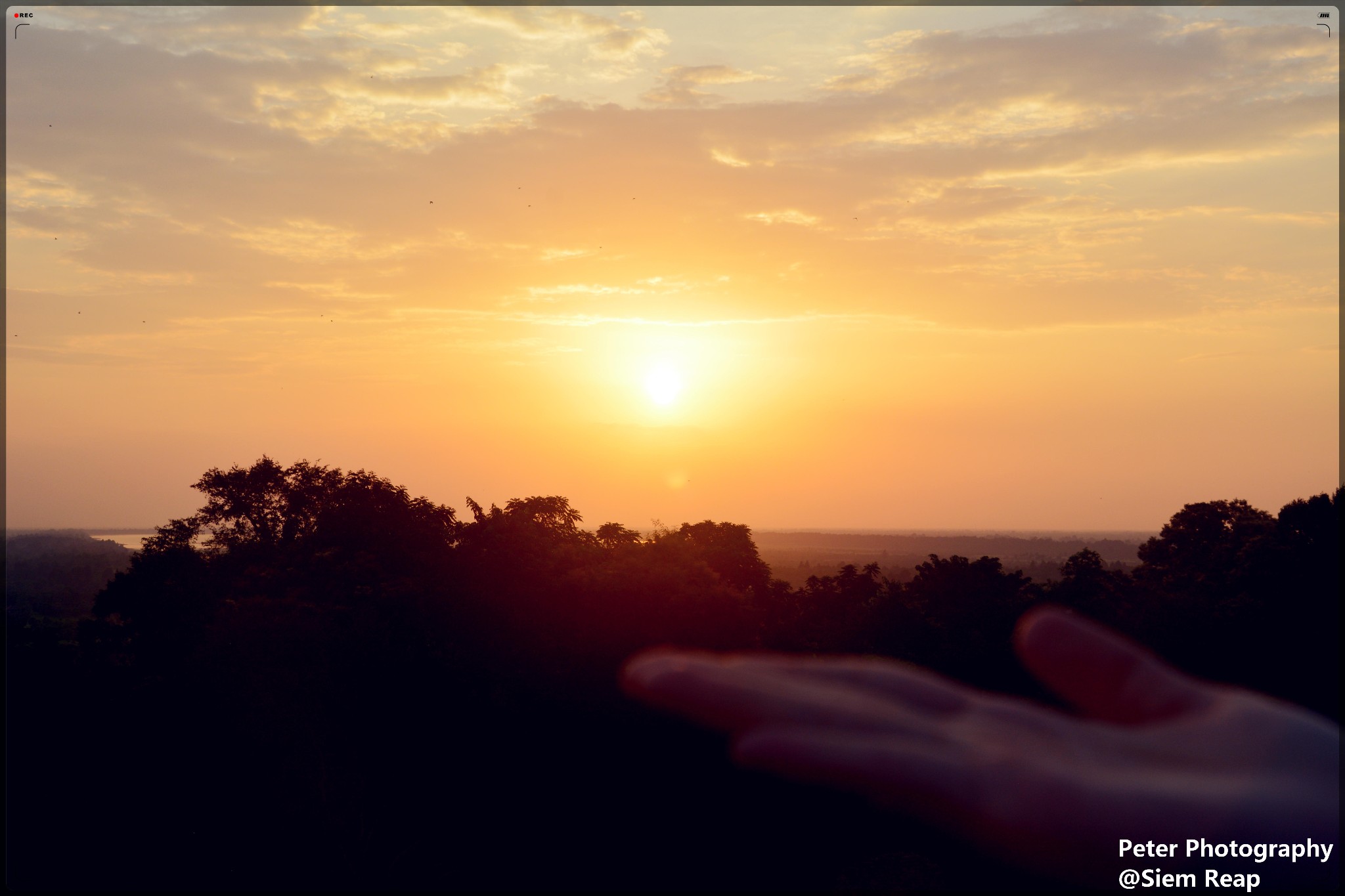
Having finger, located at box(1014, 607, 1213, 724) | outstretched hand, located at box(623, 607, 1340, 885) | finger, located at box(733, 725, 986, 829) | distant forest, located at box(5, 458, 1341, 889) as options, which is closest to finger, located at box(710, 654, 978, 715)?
outstretched hand, located at box(623, 607, 1340, 885)

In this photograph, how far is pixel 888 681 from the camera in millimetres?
3432

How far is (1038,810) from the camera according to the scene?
2590 mm

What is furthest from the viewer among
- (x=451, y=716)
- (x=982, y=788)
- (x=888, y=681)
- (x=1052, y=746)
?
(x=451, y=716)

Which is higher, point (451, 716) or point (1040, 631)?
point (1040, 631)

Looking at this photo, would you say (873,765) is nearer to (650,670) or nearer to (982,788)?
(982,788)

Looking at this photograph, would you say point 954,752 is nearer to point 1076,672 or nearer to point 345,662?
point 1076,672

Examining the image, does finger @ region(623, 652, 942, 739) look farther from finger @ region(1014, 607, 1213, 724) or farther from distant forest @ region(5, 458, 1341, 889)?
distant forest @ region(5, 458, 1341, 889)

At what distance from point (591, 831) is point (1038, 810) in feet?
70.6

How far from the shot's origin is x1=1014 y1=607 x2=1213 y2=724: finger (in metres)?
3.43

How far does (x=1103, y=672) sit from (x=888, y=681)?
80cm

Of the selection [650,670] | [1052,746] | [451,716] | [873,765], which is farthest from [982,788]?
[451,716]

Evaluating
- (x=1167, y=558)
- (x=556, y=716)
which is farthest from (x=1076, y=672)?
(x=1167, y=558)

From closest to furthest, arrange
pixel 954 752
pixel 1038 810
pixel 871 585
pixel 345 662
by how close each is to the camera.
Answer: pixel 1038 810 → pixel 954 752 → pixel 345 662 → pixel 871 585

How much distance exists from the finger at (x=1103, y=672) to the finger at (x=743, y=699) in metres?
0.65
